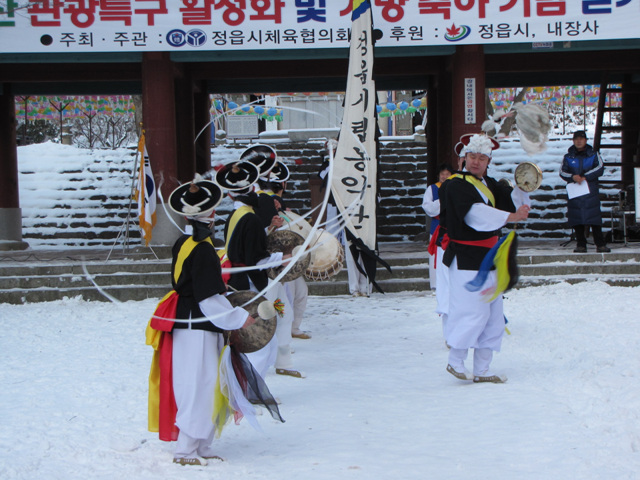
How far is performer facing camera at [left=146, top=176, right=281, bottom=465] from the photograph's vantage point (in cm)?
399

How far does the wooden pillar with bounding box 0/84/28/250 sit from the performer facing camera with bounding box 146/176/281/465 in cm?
1042

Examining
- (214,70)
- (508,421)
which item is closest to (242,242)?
(508,421)

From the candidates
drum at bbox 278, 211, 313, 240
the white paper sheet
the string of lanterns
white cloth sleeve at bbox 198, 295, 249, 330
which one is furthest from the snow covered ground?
the string of lanterns

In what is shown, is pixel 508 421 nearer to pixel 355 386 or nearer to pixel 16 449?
pixel 355 386

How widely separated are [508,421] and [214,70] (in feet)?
33.7

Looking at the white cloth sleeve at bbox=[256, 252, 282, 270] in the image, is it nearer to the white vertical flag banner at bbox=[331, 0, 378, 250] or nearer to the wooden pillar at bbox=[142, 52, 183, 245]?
the white vertical flag banner at bbox=[331, 0, 378, 250]

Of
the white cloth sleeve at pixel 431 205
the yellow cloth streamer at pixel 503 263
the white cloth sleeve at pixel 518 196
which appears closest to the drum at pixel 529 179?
the white cloth sleeve at pixel 518 196

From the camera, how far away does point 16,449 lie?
4215 mm

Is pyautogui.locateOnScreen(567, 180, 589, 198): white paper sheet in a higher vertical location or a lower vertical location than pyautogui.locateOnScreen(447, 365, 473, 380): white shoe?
higher

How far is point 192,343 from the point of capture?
13.3 feet

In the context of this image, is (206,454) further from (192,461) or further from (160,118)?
(160,118)

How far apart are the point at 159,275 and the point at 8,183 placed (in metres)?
5.47

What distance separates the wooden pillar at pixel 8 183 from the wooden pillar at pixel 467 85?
27.1ft

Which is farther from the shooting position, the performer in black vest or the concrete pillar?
the concrete pillar
